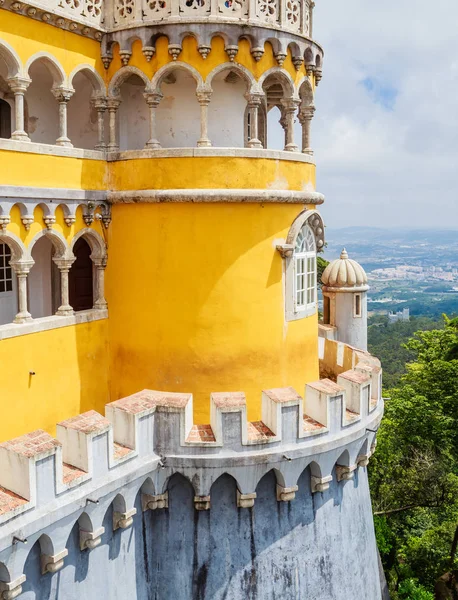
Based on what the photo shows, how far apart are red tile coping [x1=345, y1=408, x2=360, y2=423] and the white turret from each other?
231 inches

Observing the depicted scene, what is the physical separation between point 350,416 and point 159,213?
528 cm

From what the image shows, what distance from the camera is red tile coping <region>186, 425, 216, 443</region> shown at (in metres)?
11.1

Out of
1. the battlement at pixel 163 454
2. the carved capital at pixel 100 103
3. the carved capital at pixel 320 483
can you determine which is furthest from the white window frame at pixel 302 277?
the carved capital at pixel 100 103

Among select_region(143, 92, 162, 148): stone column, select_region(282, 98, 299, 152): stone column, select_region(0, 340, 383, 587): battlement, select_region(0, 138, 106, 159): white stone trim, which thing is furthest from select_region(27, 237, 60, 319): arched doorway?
select_region(282, 98, 299, 152): stone column

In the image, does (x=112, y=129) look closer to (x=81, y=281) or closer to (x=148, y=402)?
(x=81, y=281)

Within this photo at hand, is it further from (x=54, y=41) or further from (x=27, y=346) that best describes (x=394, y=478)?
(x=54, y=41)

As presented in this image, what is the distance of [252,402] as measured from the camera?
509 inches

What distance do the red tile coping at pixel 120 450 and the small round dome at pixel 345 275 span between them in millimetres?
9299

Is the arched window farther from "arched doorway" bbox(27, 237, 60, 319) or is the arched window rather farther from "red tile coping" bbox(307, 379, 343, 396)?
"arched doorway" bbox(27, 237, 60, 319)

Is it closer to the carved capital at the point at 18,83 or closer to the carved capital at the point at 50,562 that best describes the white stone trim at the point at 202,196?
the carved capital at the point at 18,83

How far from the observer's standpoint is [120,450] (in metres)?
10.4

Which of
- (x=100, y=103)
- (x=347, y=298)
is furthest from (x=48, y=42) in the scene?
(x=347, y=298)

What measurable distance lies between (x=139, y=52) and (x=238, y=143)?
9.14 ft

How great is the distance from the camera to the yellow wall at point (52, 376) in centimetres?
1132
